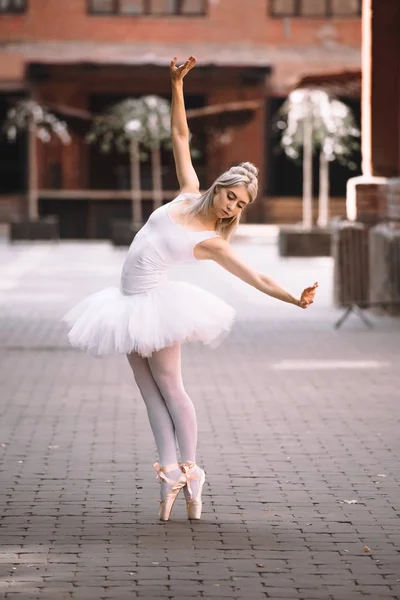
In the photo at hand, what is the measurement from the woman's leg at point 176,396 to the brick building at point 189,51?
1312 inches

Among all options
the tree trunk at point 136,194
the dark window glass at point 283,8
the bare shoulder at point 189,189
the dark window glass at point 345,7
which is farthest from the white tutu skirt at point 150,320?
the dark window glass at point 345,7

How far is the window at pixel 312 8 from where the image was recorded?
4144 centimetres

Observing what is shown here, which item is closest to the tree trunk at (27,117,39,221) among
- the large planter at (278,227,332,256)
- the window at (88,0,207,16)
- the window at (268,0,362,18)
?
the window at (88,0,207,16)

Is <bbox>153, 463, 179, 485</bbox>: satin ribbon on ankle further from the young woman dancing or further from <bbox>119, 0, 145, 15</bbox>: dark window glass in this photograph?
<bbox>119, 0, 145, 15</bbox>: dark window glass

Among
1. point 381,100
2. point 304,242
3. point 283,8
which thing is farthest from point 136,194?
point 381,100

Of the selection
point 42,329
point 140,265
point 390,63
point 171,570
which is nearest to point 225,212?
point 140,265

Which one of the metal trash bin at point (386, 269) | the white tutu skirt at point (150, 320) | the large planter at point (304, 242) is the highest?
the white tutu skirt at point (150, 320)

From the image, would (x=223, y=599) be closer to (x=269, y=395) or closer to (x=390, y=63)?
(x=269, y=395)

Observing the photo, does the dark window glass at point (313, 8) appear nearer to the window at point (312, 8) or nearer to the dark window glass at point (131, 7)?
the window at point (312, 8)

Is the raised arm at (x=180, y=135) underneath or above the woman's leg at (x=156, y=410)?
above

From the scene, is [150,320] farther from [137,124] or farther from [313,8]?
[313,8]

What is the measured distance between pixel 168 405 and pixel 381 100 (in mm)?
13674

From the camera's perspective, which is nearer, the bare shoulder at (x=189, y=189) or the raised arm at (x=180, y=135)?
the bare shoulder at (x=189, y=189)

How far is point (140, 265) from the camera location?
6.96 meters
